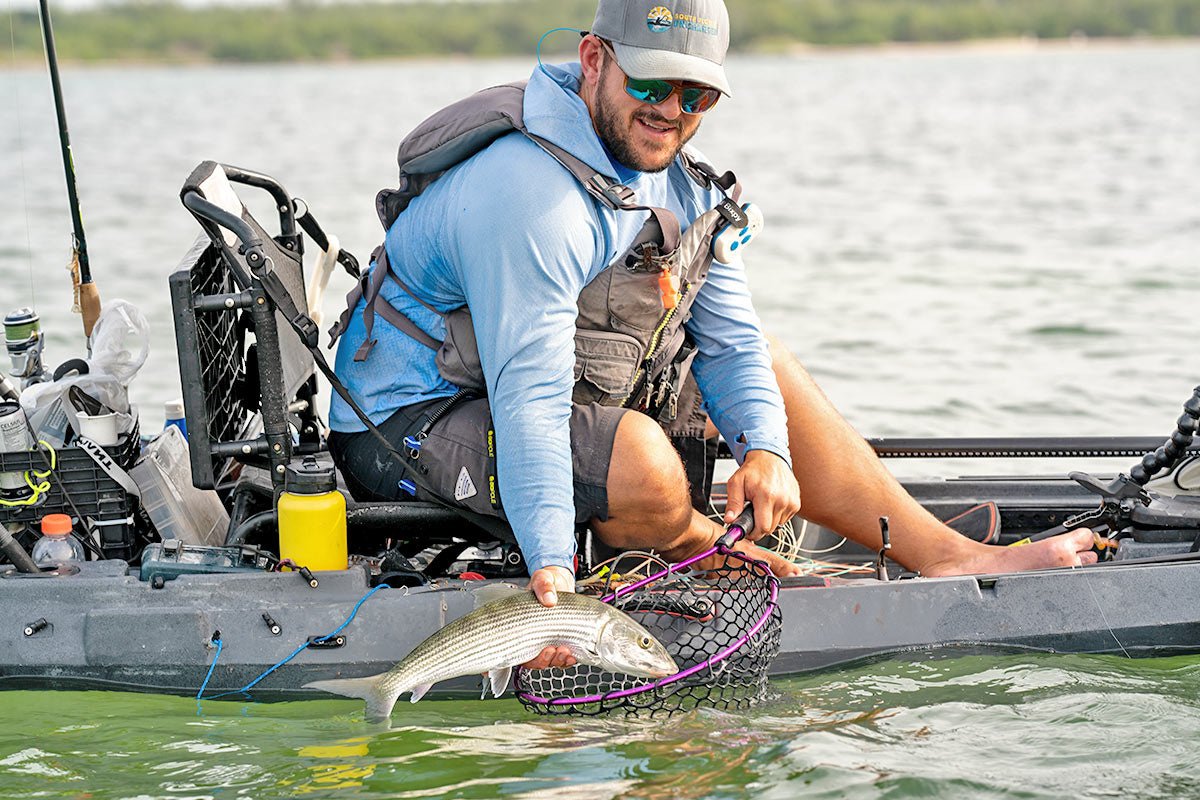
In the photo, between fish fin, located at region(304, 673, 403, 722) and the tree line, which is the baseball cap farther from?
the tree line

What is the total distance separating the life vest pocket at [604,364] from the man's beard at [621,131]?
0.50 meters

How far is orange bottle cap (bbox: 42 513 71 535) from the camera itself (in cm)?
420

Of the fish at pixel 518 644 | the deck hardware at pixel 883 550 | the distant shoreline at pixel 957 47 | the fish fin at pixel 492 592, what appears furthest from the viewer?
the distant shoreline at pixel 957 47

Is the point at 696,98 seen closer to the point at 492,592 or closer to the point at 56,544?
the point at 492,592

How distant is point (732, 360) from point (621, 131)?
0.87 m

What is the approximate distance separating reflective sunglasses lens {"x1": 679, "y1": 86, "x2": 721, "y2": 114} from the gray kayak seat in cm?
119

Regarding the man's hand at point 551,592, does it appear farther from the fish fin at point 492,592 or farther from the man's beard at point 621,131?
the man's beard at point 621,131

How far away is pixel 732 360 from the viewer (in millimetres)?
4457

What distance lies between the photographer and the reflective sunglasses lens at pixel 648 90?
3836mm

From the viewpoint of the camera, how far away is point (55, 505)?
14.1ft

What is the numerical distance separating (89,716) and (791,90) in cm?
3897

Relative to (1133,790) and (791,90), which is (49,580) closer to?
(1133,790)

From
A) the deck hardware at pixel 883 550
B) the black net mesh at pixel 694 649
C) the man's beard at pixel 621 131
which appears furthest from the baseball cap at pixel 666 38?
the deck hardware at pixel 883 550

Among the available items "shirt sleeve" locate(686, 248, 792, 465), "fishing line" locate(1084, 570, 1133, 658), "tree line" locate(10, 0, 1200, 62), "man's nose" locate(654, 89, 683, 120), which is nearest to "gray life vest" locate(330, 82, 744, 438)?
"shirt sleeve" locate(686, 248, 792, 465)
